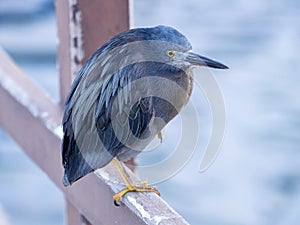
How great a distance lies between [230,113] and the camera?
404cm

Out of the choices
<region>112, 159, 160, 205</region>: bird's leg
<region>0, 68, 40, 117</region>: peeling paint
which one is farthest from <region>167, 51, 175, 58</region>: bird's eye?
<region>0, 68, 40, 117</region>: peeling paint

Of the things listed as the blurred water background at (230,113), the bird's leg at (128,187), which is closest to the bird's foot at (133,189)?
the bird's leg at (128,187)

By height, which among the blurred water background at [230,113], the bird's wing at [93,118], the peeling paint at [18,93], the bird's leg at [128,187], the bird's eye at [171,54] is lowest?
the blurred water background at [230,113]

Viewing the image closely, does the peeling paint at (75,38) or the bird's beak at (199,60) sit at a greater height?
the bird's beak at (199,60)

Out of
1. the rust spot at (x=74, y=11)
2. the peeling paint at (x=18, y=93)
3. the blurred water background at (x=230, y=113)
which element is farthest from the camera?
the blurred water background at (x=230, y=113)

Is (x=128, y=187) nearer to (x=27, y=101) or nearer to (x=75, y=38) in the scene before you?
(x=75, y=38)

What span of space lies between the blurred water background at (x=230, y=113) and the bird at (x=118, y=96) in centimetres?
188

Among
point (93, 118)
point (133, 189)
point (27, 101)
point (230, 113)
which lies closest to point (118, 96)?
point (93, 118)

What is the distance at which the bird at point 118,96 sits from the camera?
1.50 m

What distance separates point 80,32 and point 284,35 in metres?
3.00

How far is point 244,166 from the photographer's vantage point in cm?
376

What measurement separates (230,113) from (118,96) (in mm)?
2569

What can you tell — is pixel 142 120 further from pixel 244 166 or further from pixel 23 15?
pixel 23 15

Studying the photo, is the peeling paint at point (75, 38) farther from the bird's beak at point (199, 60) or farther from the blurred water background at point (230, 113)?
the blurred water background at point (230, 113)
